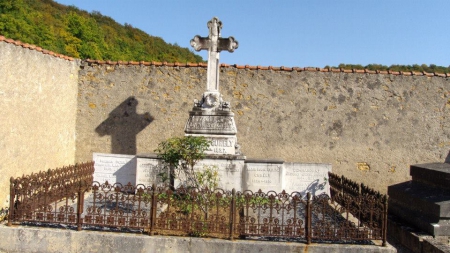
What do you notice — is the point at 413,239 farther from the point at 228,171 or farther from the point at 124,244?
the point at 124,244

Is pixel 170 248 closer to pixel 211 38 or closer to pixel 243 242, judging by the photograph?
pixel 243 242

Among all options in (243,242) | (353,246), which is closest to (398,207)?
(353,246)

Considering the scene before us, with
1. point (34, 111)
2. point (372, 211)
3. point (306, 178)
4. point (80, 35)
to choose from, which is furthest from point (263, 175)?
point (80, 35)

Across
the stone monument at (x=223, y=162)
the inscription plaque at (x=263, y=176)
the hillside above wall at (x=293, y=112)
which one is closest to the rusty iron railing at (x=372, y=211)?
the inscription plaque at (x=263, y=176)

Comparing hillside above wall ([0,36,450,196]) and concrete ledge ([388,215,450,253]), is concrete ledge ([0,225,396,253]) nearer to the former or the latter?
concrete ledge ([388,215,450,253])

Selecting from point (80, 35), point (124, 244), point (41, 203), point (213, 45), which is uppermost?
point (80, 35)

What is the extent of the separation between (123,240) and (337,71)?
23.1 ft

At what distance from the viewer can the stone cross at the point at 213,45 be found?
838 cm

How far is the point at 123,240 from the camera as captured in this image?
210 inches

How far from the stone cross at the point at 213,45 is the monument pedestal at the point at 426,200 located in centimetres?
403

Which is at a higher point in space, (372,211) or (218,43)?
(218,43)

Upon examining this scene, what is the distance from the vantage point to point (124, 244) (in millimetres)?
5336

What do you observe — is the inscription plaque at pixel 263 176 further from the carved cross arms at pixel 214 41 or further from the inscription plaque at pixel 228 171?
the carved cross arms at pixel 214 41

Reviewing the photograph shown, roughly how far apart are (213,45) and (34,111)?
A: 402cm
